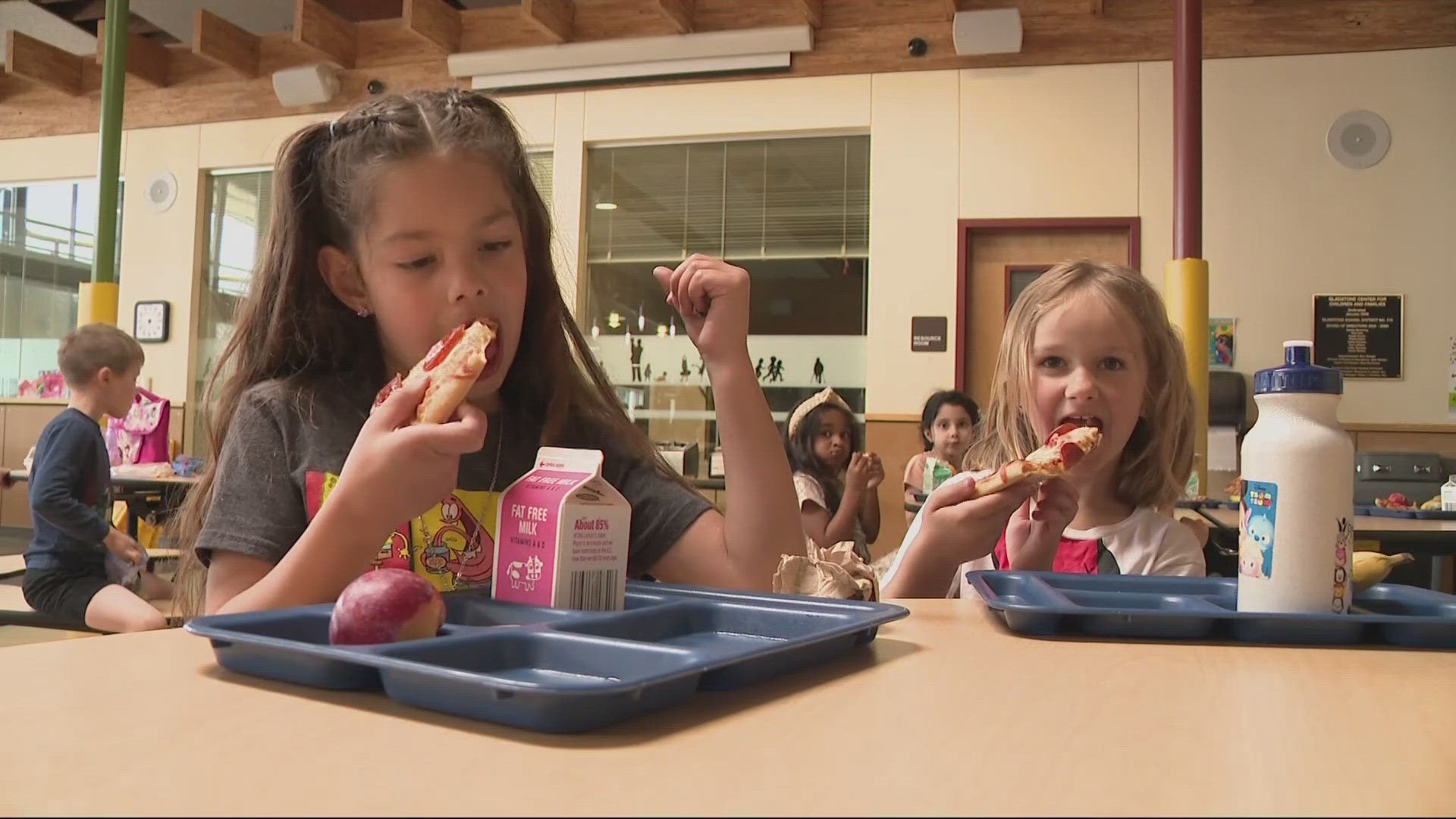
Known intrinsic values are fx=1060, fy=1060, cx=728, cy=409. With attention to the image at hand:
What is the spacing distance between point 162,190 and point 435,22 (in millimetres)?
2881

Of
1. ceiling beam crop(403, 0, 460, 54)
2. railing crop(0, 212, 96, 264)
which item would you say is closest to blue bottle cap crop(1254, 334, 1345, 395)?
ceiling beam crop(403, 0, 460, 54)

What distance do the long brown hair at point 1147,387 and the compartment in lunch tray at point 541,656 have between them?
1.33 m

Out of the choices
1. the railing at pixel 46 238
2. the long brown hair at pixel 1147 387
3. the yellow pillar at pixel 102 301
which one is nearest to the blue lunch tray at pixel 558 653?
the long brown hair at pixel 1147 387

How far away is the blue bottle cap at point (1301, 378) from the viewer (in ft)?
2.98

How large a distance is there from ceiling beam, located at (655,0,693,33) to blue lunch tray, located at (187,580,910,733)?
19.7 feet

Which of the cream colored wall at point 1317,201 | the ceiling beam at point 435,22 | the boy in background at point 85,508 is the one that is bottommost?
the boy in background at point 85,508

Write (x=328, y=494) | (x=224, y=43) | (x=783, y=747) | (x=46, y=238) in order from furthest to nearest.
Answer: (x=46, y=238) < (x=224, y=43) < (x=328, y=494) < (x=783, y=747)

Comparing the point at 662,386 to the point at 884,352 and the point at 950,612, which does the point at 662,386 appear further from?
the point at 950,612

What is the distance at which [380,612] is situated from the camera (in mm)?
684

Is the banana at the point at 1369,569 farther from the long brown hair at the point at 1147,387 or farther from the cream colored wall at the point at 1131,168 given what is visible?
the cream colored wall at the point at 1131,168

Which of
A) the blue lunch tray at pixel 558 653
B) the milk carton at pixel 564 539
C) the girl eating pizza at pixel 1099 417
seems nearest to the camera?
the blue lunch tray at pixel 558 653

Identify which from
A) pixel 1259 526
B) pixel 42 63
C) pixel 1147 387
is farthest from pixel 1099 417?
pixel 42 63

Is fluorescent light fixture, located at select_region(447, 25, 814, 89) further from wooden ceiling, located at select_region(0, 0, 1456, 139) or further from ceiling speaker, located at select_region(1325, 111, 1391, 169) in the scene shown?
ceiling speaker, located at select_region(1325, 111, 1391, 169)

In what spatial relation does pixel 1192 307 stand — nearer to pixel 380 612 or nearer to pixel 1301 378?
pixel 1301 378
